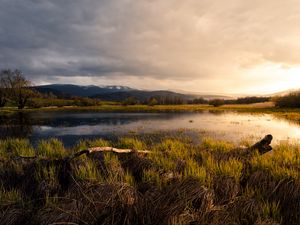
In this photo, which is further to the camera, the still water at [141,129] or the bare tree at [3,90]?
the bare tree at [3,90]

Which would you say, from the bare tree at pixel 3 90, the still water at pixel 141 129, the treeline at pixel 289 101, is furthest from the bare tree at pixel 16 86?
the treeline at pixel 289 101

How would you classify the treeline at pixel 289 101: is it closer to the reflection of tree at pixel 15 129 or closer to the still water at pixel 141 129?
the still water at pixel 141 129

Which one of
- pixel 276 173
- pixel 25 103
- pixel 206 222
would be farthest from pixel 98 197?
pixel 25 103

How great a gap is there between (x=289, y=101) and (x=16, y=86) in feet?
279

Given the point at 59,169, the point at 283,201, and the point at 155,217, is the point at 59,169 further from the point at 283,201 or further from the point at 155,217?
the point at 283,201

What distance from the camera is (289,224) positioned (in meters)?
5.39

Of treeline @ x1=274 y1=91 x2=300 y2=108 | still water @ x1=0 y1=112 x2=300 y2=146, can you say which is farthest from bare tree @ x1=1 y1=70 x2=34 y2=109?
treeline @ x1=274 y1=91 x2=300 y2=108

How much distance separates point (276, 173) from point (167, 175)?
357cm

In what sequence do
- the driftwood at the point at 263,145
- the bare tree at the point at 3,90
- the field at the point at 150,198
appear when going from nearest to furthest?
the field at the point at 150,198
the driftwood at the point at 263,145
the bare tree at the point at 3,90

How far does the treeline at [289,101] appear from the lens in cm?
7206


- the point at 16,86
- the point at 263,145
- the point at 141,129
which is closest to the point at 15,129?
the point at 141,129

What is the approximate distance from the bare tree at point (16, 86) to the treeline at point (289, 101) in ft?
267

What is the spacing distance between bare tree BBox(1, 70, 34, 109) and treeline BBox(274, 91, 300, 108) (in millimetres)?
81308

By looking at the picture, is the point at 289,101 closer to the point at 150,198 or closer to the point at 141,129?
the point at 141,129
